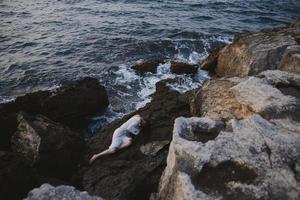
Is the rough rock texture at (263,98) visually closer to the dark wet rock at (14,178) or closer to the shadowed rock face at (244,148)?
the shadowed rock face at (244,148)

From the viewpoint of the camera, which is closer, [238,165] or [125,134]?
[238,165]

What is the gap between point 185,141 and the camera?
19.8ft

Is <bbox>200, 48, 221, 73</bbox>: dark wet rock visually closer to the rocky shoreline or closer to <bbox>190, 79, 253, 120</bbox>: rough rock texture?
the rocky shoreline

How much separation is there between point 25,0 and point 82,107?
20398 mm

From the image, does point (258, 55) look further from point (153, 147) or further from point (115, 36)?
point (115, 36)

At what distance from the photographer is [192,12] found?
2577 centimetres

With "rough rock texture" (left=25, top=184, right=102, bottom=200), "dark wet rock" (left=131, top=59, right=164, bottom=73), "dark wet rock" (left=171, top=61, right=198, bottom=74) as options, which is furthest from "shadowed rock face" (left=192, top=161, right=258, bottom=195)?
→ "dark wet rock" (left=131, top=59, right=164, bottom=73)

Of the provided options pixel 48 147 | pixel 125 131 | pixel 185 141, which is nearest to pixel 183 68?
pixel 125 131

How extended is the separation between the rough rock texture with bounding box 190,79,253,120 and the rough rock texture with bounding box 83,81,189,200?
0.96m

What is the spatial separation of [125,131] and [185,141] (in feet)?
12.3

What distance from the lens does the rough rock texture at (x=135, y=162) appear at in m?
7.47

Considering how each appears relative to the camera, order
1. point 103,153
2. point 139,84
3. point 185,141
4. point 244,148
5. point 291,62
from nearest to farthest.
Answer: point 244,148
point 185,141
point 103,153
point 291,62
point 139,84

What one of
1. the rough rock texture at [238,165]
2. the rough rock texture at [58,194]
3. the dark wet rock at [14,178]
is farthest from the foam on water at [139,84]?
the rough rock texture at [58,194]

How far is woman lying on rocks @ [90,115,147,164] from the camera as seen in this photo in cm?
902
